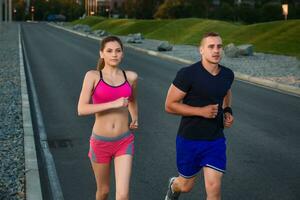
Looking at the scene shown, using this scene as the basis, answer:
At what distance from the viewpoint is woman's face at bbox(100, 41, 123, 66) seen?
4.95 meters

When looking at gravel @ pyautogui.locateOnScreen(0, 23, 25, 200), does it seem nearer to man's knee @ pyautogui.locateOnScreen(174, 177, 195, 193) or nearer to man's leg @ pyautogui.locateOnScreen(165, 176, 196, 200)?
man's leg @ pyautogui.locateOnScreen(165, 176, 196, 200)

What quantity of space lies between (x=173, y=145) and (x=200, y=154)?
438 centimetres

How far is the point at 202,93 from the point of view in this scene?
5.19m

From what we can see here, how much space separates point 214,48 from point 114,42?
0.94 metres

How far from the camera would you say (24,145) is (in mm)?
8859

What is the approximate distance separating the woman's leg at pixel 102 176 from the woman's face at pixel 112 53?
94 cm

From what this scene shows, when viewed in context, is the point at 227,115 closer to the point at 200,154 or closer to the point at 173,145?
the point at 200,154

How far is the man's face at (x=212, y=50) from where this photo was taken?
5.13 meters

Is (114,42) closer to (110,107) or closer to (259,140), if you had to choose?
(110,107)

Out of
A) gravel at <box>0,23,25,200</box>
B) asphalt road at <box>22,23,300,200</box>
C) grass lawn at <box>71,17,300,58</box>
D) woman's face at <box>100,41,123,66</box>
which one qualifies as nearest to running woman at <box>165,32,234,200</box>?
woman's face at <box>100,41,123,66</box>

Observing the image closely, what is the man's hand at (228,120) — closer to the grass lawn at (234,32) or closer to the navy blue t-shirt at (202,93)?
the navy blue t-shirt at (202,93)

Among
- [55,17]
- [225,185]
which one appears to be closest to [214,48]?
[225,185]

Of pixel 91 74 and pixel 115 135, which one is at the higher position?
pixel 91 74

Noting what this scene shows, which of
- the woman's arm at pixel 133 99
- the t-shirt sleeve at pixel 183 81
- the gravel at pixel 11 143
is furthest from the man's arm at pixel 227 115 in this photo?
the gravel at pixel 11 143
